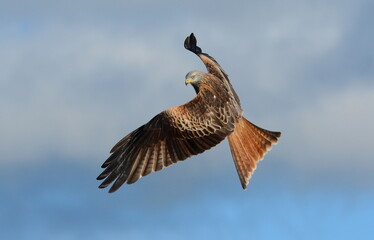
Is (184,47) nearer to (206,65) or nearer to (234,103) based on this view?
(206,65)

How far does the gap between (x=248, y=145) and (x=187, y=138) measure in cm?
138

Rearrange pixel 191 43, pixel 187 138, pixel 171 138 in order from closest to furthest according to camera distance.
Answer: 1. pixel 187 138
2. pixel 171 138
3. pixel 191 43

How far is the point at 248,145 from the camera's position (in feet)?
61.8

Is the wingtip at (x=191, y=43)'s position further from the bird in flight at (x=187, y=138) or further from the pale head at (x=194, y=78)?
the bird in flight at (x=187, y=138)

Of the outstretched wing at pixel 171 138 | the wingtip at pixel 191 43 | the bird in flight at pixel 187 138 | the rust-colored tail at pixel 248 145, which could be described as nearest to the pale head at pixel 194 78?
the bird in flight at pixel 187 138

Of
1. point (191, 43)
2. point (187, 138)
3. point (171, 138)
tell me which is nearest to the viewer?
point (187, 138)

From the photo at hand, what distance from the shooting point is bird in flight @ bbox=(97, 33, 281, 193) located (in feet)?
59.0

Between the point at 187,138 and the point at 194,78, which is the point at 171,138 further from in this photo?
the point at 194,78

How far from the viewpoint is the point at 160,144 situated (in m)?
18.3

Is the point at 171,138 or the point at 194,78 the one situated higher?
the point at 194,78

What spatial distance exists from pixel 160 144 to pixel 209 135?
96 centimetres

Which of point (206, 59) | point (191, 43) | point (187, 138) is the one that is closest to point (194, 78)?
point (187, 138)

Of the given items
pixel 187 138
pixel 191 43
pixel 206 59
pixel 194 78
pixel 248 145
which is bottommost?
pixel 187 138

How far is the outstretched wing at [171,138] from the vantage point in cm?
1803
